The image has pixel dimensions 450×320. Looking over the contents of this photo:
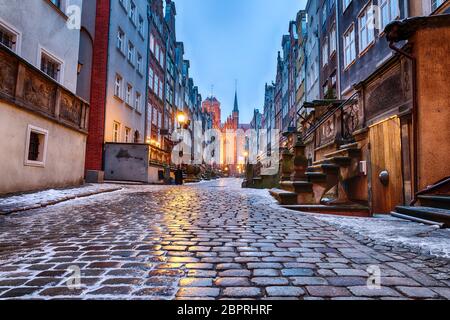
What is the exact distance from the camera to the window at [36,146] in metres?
8.95

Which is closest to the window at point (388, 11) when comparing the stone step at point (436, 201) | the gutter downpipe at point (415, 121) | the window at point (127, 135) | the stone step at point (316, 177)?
the gutter downpipe at point (415, 121)

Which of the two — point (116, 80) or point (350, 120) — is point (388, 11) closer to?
point (350, 120)

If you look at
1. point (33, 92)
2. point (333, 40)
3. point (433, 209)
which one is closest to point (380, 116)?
point (433, 209)

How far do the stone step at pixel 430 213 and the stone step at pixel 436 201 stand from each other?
0.13 metres

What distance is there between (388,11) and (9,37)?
45.2 ft

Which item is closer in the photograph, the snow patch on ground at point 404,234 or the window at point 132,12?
the snow patch on ground at point 404,234

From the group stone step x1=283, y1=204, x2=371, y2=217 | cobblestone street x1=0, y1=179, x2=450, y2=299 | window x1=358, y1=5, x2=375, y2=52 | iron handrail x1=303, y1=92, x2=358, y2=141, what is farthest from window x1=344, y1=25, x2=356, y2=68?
cobblestone street x1=0, y1=179, x2=450, y2=299

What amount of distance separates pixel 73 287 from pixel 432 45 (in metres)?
7.39

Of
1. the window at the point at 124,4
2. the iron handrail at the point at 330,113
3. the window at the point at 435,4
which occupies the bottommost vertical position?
the iron handrail at the point at 330,113

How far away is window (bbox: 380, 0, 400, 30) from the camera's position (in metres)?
11.1

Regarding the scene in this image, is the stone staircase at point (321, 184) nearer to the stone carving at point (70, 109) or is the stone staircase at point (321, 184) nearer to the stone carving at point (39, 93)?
the stone carving at point (39, 93)

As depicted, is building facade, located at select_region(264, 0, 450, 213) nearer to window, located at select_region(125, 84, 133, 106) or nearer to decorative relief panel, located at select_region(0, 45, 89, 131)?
decorative relief panel, located at select_region(0, 45, 89, 131)

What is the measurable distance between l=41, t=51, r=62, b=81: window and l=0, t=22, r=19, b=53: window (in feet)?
4.38

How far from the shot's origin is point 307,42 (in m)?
27.0
